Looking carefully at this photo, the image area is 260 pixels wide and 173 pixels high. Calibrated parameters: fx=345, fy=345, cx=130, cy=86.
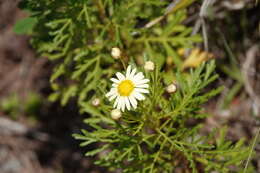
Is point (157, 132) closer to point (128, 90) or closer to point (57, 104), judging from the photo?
point (128, 90)

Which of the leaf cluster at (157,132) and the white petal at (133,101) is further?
the leaf cluster at (157,132)

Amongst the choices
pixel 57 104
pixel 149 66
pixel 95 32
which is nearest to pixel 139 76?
pixel 149 66

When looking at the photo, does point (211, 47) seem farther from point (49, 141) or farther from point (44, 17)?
point (49, 141)

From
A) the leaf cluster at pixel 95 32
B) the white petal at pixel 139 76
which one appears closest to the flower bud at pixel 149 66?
the white petal at pixel 139 76

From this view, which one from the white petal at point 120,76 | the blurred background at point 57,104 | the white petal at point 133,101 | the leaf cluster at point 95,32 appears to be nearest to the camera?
the white petal at point 133,101

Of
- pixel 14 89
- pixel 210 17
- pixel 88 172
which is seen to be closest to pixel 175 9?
pixel 210 17

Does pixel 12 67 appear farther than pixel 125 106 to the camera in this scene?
Yes

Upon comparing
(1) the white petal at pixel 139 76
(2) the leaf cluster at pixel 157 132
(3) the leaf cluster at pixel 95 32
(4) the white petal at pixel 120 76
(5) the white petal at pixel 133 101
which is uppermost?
(3) the leaf cluster at pixel 95 32

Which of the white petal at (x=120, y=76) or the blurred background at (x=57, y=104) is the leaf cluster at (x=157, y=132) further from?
the blurred background at (x=57, y=104)
